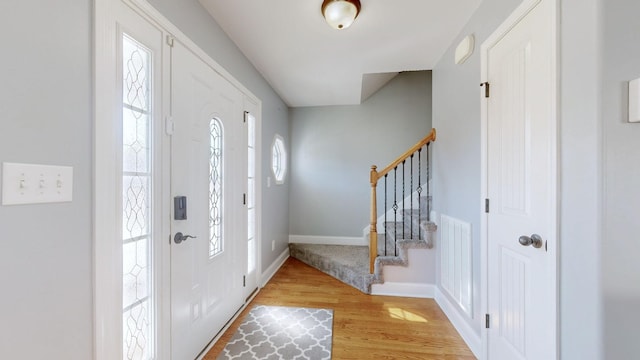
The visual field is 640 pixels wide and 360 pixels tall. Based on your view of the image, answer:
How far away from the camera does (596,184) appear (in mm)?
952

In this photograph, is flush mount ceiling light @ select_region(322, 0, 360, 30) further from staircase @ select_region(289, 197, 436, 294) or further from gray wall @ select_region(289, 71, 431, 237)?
gray wall @ select_region(289, 71, 431, 237)

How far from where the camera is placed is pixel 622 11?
906 millimetres

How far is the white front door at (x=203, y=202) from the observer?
157 cm

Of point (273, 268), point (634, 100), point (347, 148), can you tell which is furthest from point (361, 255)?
point (634, 100)

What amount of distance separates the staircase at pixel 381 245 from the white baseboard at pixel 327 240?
158 mm

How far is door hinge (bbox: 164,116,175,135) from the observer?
147cm

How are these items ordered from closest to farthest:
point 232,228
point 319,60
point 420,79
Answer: point 232,228 < point 319,60 < point 420,79

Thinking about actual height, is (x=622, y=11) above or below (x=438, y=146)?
above

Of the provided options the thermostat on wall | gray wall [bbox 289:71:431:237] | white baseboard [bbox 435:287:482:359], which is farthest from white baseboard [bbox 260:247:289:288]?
the thermostat on wall

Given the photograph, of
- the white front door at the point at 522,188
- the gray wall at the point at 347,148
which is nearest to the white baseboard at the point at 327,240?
the gray wall at the point at 347,148

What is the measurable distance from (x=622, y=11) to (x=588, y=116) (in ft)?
1.19
